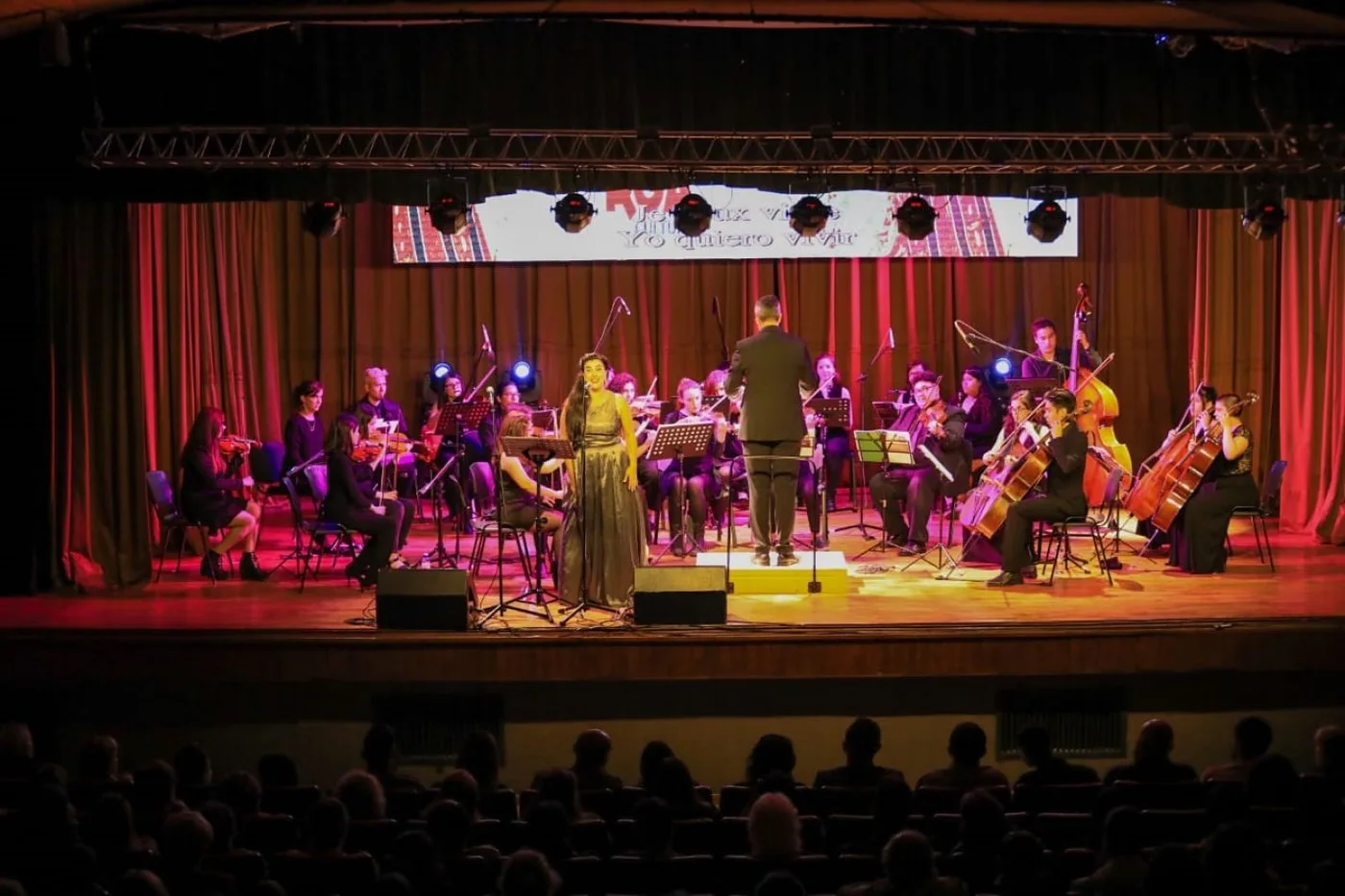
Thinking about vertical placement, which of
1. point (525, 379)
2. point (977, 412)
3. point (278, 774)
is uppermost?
point (525, 379)

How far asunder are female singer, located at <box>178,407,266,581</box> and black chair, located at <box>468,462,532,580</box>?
5.54 ft

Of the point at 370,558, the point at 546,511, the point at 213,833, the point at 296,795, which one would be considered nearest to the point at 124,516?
the point at 370,558

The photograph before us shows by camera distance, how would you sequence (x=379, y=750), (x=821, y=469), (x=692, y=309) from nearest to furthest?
(x=379, y=750) → (x=821, y=469) → (x=692, y=309)

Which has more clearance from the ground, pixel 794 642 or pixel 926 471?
pixel 926 471

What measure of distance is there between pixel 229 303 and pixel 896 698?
833 centimetres

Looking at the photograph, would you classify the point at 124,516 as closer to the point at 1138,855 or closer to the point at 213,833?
the point at 213,833

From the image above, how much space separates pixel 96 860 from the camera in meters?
5.47

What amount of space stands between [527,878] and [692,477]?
7.47 m

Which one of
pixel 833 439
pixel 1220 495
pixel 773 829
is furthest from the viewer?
pixel 833 439

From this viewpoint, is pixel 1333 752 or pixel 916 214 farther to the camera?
pixel 916 214

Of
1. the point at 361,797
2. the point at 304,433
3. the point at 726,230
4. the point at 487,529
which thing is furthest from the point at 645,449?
the point at 361,797

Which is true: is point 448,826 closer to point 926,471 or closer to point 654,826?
point 654,826

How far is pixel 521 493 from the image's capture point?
10344mm

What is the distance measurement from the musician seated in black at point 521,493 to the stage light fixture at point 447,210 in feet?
5.13
